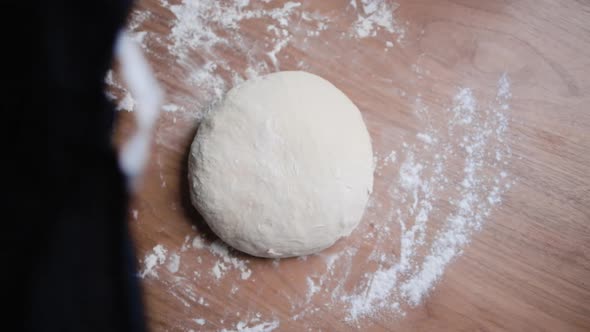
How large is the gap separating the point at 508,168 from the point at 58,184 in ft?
3.30

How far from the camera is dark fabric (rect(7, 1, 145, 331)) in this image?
2.35ft

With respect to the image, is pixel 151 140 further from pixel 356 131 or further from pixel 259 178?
pixel 356 131

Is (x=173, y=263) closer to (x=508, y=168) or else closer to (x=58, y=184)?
(x=58, y=184)

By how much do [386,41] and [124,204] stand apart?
76 centimetres

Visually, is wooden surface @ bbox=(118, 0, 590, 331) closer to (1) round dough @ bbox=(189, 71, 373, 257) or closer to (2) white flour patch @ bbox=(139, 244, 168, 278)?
(2) white flour patch @ bbox=(139, 244, 168, 278)

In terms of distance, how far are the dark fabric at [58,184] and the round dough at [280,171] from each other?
222mm

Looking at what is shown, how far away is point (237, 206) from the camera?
0.89m

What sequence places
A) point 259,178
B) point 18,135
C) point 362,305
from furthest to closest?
point 362,305 < point 259,178 < point 18,135

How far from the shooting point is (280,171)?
888 millimetres

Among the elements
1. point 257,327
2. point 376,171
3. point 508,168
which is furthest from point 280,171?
point 508,168

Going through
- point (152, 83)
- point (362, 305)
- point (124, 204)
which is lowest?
point (362, 305)

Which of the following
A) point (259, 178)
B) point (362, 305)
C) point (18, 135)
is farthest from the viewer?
point (362, 305)

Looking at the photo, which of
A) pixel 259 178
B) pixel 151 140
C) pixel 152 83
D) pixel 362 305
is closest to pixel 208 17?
pixel 152 83

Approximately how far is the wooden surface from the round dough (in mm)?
123
